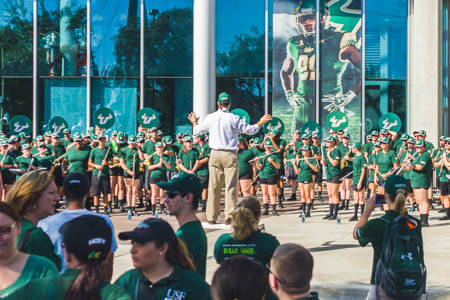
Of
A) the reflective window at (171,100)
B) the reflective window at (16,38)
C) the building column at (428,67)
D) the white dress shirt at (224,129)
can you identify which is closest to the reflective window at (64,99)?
the reflective window at (16,38)

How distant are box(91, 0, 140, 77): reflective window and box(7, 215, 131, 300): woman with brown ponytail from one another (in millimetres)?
22690

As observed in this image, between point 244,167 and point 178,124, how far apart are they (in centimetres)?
835

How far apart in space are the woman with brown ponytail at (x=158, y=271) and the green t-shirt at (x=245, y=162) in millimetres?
13404

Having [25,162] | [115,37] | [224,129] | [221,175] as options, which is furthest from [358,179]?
[115,37]

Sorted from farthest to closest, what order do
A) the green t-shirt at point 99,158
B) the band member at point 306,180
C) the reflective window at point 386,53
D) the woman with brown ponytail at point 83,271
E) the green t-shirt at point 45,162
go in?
the reflective window at point 386,53
the green t-shirt at point 99,158
the band member at point 306,180
the green t-shirt at point 45,162
the woman with brown ponytail at point 83,271

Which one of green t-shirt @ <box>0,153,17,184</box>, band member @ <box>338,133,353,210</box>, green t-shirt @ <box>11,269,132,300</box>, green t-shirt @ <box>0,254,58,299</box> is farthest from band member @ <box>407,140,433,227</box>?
green t-shirt @ <box>11,269,132,300</box>

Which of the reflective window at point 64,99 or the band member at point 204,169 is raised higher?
the reflective window at point 64,99

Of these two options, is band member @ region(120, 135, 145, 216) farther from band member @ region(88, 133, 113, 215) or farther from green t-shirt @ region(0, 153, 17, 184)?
green t-shirt @ region(0, 153, 17, 184)

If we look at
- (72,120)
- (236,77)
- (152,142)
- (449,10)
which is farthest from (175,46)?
(449,10)

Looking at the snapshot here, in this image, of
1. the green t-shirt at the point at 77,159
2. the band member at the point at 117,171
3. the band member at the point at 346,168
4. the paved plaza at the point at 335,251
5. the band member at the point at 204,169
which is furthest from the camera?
the band member at the point at 204,169

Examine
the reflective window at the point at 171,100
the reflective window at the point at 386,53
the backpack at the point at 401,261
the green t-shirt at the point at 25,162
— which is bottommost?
the backpack at the point at 401,261

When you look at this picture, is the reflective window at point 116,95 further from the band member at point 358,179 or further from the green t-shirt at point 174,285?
the green t-shirt at point 174,285

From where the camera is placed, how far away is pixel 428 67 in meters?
23.9

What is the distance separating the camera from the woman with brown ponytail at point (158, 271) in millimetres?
3850
